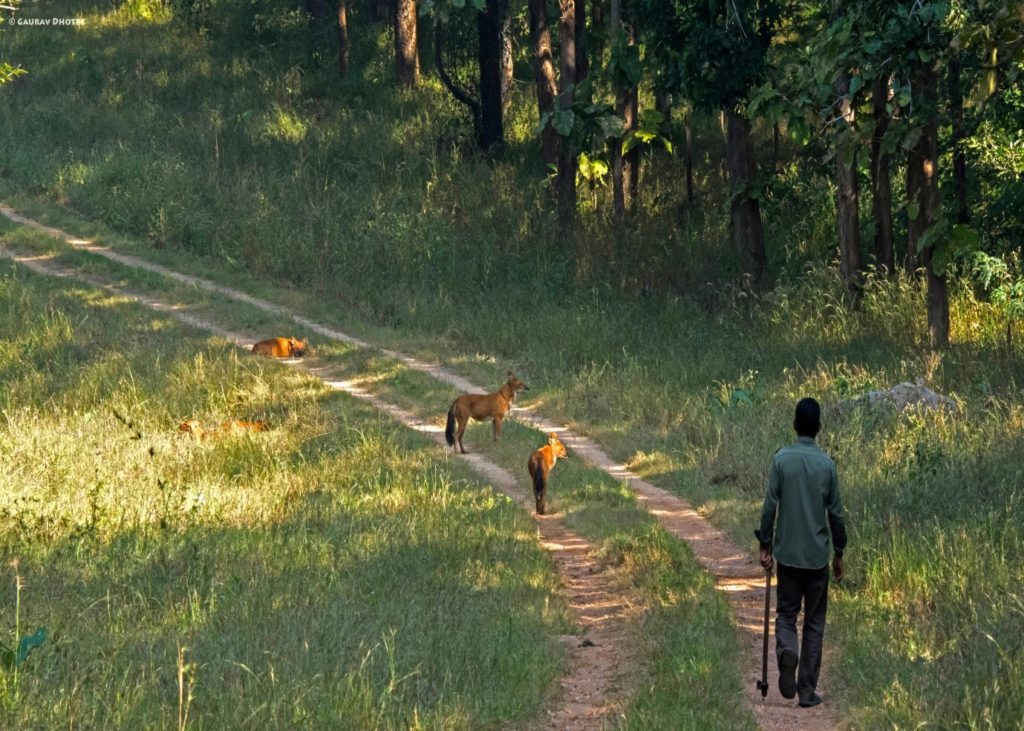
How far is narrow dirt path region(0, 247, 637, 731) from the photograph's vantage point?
23.6 ft

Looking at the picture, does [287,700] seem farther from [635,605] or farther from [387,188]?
[387,188]

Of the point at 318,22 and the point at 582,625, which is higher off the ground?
the point at 318,22

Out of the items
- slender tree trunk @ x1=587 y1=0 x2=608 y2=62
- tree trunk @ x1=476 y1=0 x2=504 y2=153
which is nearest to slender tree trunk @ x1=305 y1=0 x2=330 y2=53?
tree trunk @ x1=476 y1=0 x2=504 y2=153

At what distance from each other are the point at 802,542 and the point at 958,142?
36.6ft

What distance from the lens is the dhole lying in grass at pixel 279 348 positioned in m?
17.5

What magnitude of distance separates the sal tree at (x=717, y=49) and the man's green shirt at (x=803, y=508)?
1086 cm

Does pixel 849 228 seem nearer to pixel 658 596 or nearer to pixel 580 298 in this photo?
pixel 580 298

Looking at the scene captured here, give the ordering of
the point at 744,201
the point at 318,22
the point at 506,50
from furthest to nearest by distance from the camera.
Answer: the point at 318,22 → the point at 506,50 → the point at 744,201

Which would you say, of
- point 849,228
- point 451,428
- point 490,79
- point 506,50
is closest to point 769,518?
point 451,428

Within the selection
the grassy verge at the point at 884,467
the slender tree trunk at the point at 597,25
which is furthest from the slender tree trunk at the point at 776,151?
the grassy verge at the point at 884,467

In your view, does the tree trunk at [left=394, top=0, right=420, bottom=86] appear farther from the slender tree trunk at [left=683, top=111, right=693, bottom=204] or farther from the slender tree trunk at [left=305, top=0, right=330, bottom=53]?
the slender tree trunk at [left=683, top=111, right=693, bottom=204]

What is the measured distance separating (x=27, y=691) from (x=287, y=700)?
1.20m

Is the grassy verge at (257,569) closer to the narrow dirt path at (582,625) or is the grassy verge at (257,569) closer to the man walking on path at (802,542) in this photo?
the narrow dirt path at (582,625)

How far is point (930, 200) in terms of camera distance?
14961 mm
